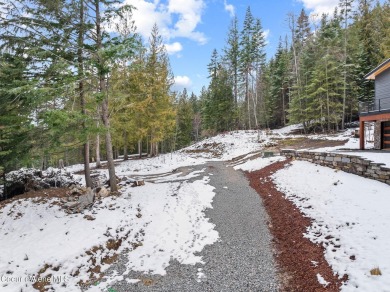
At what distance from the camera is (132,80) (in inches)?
945

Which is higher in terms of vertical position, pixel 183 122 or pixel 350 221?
pixel 183 122

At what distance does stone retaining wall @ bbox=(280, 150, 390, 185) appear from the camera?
30.5ft

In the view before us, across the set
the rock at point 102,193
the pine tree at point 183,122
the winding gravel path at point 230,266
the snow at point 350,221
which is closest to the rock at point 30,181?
the rock at point 102,193

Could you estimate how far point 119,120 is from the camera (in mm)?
25297

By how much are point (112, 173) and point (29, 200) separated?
3469mm

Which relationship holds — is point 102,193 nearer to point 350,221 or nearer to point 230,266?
point 230,266

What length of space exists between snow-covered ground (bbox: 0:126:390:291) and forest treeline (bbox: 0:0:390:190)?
2.69m

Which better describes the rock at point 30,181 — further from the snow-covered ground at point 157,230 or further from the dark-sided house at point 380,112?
the dark-sided house at point 380,112

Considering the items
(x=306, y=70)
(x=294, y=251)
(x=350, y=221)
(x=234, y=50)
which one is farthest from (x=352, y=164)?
(x=234, y=50)

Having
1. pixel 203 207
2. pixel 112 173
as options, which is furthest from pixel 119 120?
pixel 203 207

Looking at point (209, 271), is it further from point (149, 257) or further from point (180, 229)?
point (180, 229)

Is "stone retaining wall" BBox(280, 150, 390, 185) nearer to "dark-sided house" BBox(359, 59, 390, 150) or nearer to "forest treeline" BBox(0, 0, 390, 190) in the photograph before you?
"dark-sided house" BBox(359, 59, 390, 150)

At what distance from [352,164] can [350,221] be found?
17.3 feet

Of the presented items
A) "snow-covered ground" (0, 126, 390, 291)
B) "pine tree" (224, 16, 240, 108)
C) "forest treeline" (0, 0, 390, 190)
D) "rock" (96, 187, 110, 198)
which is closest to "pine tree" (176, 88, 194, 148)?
"forest treeline" (0, 0, 390, 190)
